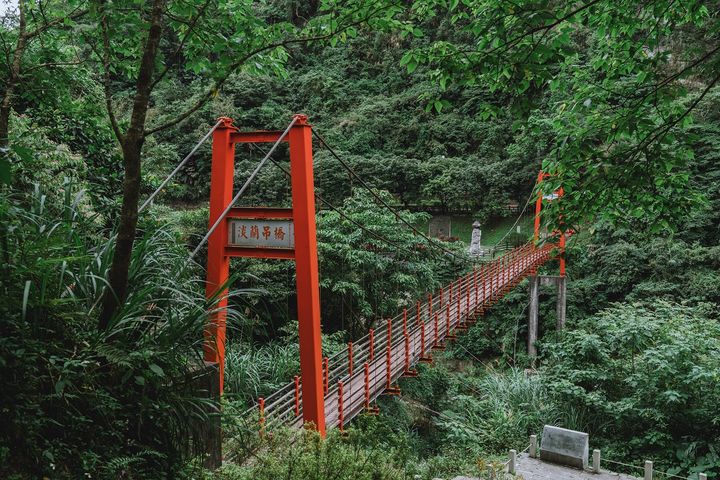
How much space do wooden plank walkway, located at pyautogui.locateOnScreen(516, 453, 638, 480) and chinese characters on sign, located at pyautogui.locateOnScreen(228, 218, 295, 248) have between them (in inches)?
144

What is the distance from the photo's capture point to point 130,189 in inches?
65.7

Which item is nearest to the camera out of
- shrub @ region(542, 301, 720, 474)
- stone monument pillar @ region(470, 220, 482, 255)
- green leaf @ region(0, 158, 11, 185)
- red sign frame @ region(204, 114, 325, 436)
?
green leaf @ region(0, 158, 11, 185)

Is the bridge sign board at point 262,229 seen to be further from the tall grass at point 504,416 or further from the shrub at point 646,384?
the shrub at point 646,384

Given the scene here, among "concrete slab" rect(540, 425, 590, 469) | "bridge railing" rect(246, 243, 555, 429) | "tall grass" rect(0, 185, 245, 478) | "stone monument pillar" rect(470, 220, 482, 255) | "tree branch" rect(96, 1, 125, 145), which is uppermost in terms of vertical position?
"tree branch" rect(96, 1, 125, 145)

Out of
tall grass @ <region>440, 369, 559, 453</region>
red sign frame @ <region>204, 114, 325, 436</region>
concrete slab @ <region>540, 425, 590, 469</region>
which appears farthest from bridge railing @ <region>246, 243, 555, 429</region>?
concrete slab @ <region>540, 425, 590, 469</region>

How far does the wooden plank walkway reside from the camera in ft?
17.8

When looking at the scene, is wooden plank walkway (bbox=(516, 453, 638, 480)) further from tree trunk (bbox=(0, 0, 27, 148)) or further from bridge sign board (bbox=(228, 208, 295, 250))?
tree trunk (bbox=(0, 0, 27, 148))

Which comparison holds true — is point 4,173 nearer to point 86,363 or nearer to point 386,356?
point 86,363

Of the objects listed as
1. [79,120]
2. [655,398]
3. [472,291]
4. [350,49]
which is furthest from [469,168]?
[79,120]

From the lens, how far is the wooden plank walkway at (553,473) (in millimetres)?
5414

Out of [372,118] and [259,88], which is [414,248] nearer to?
[372,118]

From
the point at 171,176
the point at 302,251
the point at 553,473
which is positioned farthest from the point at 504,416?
the point at 171,176

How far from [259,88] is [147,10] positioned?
60.2 feet

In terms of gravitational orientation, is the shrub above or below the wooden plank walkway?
above
